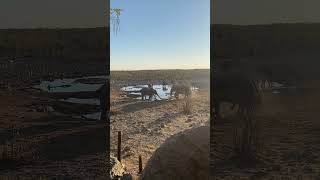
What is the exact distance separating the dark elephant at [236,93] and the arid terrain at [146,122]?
181 inches

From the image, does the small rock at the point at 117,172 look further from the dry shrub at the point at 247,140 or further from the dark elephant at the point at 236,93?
the dark elephant at the point at 236,93

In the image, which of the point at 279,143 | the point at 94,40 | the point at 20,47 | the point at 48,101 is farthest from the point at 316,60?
the point at 20,47

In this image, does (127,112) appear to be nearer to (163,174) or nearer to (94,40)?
(163,174)

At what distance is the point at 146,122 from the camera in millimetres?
16109

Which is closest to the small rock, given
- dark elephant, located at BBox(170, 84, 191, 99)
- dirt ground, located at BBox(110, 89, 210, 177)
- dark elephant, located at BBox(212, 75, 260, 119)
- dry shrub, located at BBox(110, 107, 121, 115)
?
dirt ground, located at BBox(110, 89, 210, 177)

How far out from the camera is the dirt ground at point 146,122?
11391 mm

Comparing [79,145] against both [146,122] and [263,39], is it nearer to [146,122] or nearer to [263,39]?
[263,39]

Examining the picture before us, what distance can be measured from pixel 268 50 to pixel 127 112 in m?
14.6

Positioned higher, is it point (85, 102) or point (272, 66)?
point (272, 66)

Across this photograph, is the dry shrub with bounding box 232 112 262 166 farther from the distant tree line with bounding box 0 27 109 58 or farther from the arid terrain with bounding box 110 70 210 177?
the arid terrain with bounding box 110 70 210 177

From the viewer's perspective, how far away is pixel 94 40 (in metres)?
4.21

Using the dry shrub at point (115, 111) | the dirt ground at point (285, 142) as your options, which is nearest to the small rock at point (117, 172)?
the dirt ground at point (285, 142)

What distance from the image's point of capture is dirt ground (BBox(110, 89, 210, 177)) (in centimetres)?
1139

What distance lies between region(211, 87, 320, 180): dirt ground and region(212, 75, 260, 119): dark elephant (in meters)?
Answer: 0.13
